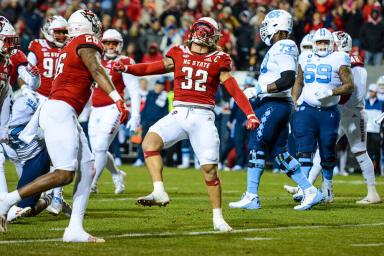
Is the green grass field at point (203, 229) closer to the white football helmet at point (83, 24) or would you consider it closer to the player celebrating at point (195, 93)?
the player celebrating at point (195, 93)

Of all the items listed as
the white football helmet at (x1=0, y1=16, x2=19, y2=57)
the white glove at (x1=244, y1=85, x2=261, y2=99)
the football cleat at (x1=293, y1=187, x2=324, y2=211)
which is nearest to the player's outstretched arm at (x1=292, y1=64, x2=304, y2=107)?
the white glove at (x1=244, y1=85, x2=261, y2=99)

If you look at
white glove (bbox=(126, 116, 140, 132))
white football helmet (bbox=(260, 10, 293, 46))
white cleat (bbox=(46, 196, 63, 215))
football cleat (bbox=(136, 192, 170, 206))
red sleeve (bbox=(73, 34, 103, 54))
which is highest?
white football helmet (bbox=(260, 10, 293, 46))

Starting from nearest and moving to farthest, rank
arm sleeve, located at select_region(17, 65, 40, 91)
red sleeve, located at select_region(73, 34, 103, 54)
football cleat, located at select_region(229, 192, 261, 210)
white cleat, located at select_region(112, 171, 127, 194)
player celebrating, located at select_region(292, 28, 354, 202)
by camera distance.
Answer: red sleeve, located at select_region(73, 34, 103, 54), arm sleeve, located at select_region(17, 65, 40, 91), football cleat, located at select_region(229, 192, 261, 210), player celebrating, located at select_region(292, 28, 354, 202), white cleat, located at select_region(112, 171, 127, 194)

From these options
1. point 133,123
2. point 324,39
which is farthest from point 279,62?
point 133,123

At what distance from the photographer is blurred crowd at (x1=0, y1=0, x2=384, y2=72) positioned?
69.1 ft

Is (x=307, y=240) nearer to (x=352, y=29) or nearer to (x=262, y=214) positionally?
(x=262, y=214)

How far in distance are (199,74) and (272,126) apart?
2.27 meters

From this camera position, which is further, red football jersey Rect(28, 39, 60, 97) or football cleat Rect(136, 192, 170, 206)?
red football jersey Rect(28, 39, 60, 97)

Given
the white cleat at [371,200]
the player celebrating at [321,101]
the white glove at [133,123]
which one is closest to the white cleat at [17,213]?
the white glove at [133,123]

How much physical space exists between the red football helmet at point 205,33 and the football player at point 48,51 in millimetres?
3153

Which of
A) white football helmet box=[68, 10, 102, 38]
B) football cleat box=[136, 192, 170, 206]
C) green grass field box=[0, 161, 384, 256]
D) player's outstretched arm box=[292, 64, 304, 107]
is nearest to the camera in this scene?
green grass field box=[0, 161, 384, 256]

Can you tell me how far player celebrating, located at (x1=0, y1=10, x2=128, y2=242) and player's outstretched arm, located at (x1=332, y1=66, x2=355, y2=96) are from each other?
4.10 meters

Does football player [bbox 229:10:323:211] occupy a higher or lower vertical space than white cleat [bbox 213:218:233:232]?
higher

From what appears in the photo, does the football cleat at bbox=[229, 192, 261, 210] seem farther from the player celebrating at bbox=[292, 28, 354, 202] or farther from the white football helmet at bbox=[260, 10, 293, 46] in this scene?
the white football helmet at bbox=[260, 10, 293, 46]
